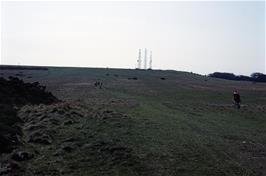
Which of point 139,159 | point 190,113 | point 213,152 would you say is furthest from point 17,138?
point 190,113

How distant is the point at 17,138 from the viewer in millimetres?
23938

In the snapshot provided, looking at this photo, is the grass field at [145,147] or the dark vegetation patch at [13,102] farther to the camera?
the dark vegetation patch at [13,102]

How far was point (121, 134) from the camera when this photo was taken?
25.2 m

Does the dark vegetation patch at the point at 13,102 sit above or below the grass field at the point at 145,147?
above

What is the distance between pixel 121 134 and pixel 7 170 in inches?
328

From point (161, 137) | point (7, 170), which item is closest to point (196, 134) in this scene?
point (161, 137)

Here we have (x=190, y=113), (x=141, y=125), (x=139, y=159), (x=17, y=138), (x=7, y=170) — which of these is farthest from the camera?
(x=190, y=113)

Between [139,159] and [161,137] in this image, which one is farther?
[161,137]

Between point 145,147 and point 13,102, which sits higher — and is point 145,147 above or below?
below

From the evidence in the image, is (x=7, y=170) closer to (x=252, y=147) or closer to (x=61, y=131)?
(x=61, y=131)

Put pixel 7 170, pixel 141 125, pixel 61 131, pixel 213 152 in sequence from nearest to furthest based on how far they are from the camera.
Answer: pixel 7 170, pixel 213 152, pixel 61 131, pixel 141 125

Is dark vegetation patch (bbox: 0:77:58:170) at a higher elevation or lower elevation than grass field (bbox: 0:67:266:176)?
higher

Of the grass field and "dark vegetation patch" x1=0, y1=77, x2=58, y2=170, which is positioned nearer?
the grass field

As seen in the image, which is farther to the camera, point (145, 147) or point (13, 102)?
point (13, 102)
